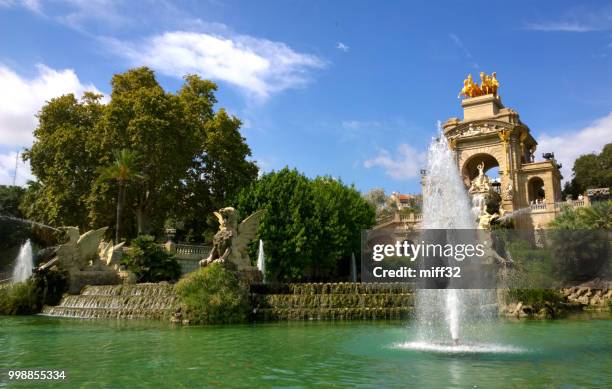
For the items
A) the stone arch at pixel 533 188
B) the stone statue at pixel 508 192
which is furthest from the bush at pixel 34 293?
the stone arch at pixel 533 188

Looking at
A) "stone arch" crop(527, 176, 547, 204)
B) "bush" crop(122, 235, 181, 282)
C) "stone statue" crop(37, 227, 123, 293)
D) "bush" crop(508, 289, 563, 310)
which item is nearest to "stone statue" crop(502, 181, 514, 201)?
"stone arch" crop(527, 176, 547, 204)

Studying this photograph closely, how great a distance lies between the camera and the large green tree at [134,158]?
3544 cm

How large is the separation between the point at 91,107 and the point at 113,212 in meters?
7.73

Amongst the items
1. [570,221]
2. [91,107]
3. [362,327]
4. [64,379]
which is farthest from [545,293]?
[91,107]

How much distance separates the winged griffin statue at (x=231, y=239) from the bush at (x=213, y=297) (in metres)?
0.95

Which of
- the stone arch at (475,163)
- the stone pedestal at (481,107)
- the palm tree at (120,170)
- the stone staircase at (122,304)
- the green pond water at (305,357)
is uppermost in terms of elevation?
the stone pedestal at (481,107)

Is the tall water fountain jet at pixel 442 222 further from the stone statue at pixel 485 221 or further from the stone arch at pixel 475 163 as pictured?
the stone arch at pixel 475 163

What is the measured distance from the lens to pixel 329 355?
10.8m

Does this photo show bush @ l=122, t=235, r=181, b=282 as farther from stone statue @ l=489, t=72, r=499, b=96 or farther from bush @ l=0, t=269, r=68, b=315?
stone statue @ l=489, t=72, r=499, b=96

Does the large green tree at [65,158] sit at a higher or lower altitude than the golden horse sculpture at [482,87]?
lower

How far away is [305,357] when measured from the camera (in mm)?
10555

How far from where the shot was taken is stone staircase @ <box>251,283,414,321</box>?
65.1 ft

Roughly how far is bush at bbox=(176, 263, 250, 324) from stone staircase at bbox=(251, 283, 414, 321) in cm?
130

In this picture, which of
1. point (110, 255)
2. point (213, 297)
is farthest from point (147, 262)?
point (213, 297)
